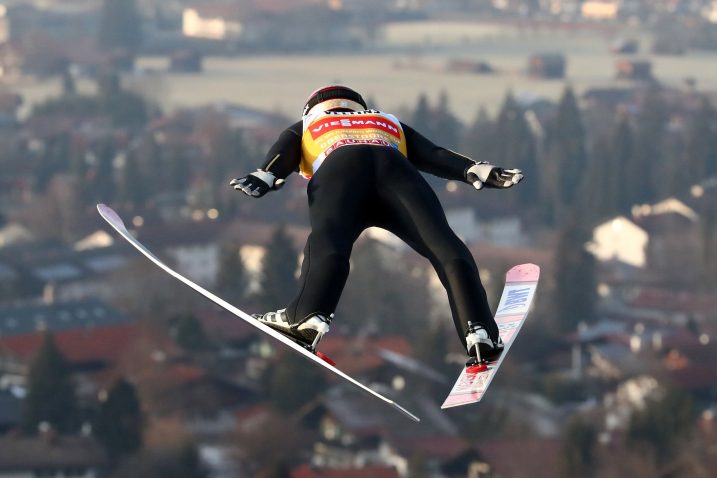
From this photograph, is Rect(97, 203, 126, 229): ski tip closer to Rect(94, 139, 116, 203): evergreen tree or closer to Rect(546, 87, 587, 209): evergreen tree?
Rect(94, 139, 116, 203): evergreen tree

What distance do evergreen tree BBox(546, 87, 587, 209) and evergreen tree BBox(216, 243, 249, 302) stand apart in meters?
21.1

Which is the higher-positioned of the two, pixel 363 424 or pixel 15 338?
pixel 363 424

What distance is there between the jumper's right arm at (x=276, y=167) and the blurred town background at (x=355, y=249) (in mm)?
32672

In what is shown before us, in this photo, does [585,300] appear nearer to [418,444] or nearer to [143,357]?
[143,357]

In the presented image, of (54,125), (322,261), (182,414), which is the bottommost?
(54,125)

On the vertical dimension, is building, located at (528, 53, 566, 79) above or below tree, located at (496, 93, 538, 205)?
below

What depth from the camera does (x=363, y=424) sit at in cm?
4459

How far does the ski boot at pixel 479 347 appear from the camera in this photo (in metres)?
7.55

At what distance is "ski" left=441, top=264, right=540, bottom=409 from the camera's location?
24.5 feet

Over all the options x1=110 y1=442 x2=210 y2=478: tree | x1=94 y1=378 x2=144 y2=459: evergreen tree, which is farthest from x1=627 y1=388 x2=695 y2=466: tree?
x1=94 y1=378 x2=144 y2=459: evergreen tree

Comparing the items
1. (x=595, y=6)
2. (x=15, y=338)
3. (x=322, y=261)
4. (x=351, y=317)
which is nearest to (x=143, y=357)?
(x=15, y=338)

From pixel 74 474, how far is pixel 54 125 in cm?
5684

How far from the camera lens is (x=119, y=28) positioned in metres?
125

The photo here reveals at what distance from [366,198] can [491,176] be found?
19.6 inches
